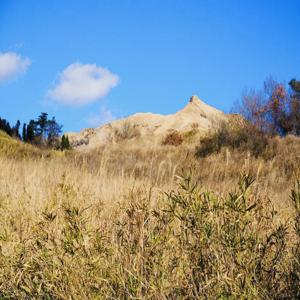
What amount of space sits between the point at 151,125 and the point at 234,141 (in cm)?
2370

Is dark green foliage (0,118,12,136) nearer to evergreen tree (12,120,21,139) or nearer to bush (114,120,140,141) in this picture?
evergreen tree (12,120,21,139)

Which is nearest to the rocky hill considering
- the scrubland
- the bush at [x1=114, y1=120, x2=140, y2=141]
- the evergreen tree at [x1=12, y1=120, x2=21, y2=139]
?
the bush at [x1=114, y1=120, x2=140, y2=141]

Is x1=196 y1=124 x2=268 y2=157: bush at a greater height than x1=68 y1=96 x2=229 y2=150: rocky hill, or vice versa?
x1=68 y1=96 x2=229 y2=150: rocky hill

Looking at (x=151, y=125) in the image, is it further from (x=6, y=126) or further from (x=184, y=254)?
(x=184, y=254)

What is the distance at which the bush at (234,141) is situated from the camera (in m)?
17.2

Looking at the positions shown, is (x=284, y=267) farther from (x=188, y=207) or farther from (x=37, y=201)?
(x=37, y=201)

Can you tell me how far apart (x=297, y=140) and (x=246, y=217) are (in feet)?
54.3

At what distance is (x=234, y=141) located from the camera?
18.8 meters

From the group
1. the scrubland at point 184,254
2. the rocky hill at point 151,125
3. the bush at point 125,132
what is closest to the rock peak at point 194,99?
the rocky hill at point 151,125

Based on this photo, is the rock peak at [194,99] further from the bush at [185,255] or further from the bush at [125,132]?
the bush at [185,255]

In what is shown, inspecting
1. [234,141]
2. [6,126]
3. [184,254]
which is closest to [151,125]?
[6,126]

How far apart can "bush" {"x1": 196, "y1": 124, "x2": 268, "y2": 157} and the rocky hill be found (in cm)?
766

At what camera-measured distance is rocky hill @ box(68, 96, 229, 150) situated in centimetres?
3359

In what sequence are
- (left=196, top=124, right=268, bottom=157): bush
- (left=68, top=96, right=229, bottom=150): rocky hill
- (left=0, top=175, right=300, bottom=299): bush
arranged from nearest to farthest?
1. (left=0, top=175, right=300, bottom=299): bush
2. (left=196, top=124, right=268, bottom=157): bush
3. (left=68, top=96, right=229, bottom=150): rocky hill
